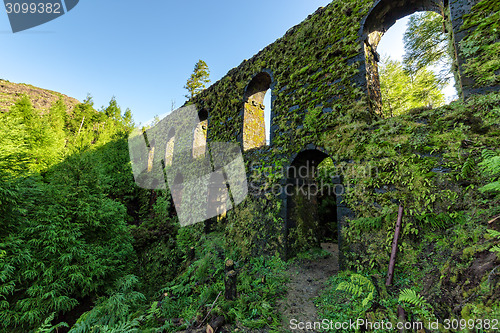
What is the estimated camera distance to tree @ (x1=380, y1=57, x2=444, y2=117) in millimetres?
12146

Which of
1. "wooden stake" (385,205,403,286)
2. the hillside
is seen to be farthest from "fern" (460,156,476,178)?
the hillside

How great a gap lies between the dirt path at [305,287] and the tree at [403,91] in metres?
11.5

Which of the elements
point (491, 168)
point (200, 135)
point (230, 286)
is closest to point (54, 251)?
point (230, 286)

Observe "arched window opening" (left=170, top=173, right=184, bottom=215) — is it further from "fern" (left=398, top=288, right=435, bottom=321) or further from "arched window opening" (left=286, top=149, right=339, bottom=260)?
"fern" (left=398, top=288, right=435, bottom=321)

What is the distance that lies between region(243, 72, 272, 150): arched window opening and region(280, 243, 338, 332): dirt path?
4107 mm

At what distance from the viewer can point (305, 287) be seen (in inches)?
154

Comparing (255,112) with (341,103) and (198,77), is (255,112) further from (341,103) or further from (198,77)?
(198,77)

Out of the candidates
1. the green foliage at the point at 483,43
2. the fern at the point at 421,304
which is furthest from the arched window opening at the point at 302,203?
the fern at the point at 421,304

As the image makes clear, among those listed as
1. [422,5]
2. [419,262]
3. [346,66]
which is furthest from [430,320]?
[422,5]

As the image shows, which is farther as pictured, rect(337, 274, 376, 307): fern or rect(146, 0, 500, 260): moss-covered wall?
rect(146, 0, 500, 260): moss-covered wall

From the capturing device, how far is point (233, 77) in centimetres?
810

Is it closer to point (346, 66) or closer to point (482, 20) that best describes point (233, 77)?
point (346, 66)

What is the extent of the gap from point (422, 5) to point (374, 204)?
4252 millimetres

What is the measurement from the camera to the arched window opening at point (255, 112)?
7.15 meters
